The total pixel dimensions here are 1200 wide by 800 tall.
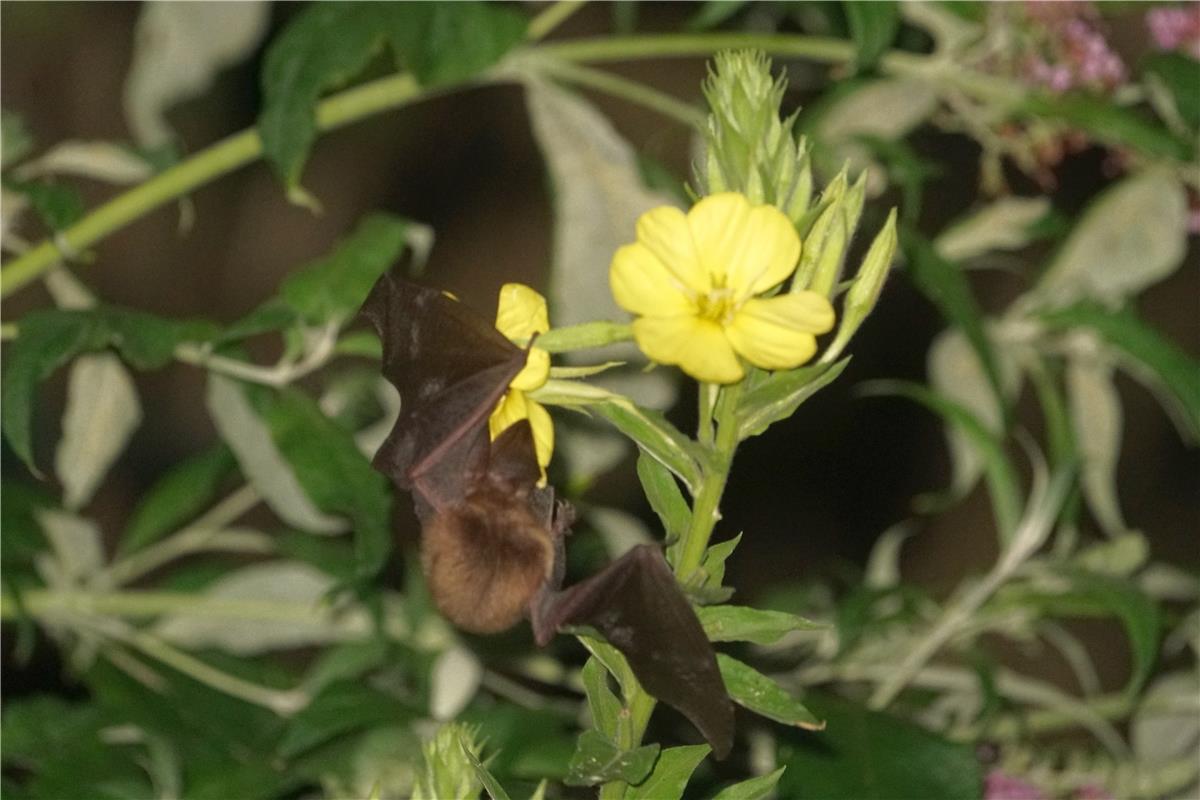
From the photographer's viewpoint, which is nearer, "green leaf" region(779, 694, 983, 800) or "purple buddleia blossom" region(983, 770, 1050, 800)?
"green leaf" region(779, 694, 983, 800)

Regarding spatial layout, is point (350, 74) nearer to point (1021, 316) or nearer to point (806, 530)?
point (1021, 316)

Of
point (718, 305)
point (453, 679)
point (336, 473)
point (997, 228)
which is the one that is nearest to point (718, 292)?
point (718, 305)

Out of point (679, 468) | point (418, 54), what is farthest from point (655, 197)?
point (679, 468)

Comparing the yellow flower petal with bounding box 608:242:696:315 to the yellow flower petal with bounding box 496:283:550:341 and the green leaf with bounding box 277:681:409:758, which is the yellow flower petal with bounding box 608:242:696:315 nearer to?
the yellow flower petal with bounding box 496:283:550:341

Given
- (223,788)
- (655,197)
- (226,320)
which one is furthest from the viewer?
(226,320)

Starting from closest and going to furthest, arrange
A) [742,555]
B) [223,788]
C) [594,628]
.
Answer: [594,628] → [223,788] → [742,555]

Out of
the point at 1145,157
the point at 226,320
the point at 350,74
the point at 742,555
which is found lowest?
the point at 742,555

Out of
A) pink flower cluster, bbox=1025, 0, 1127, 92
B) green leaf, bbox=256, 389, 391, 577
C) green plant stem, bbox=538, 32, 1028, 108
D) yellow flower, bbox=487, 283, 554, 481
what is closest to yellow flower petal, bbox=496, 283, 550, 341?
yellow flower, bbox=487, 283, 554, 481

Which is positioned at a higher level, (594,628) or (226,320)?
(594,628)
